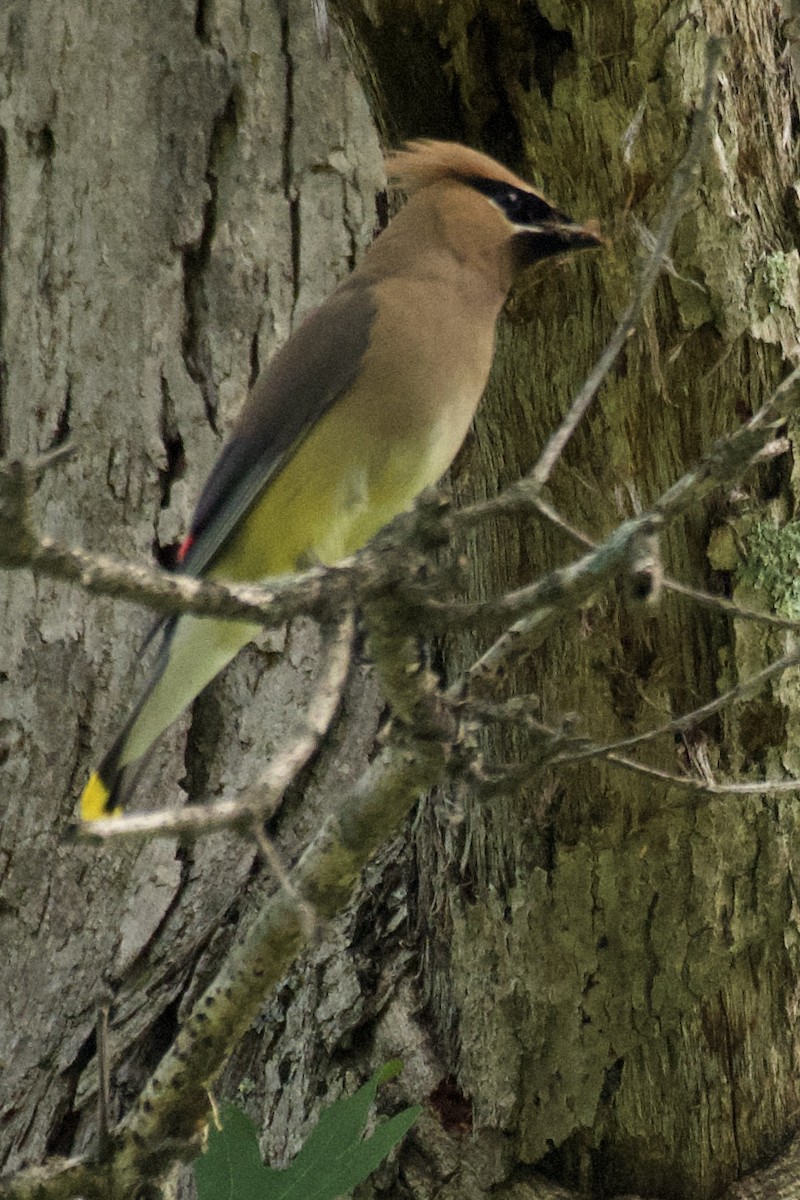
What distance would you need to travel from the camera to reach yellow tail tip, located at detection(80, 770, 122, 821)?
268cm

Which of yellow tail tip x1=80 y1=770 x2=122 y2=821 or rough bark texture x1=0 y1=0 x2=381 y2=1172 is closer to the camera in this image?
yellow tail tip x1=80 y1=770 x2=122 y2=821

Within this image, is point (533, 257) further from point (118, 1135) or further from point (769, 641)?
point (118, 1135)

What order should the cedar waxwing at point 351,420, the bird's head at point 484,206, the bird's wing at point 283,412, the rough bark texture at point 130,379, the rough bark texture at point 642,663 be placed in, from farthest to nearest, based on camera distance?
the rough bark texture at point 130,379 → the bird's wing at point 283,412 → the cedar waxwing at point 351,420 → the bird's head at point 484,206 → the rough bark texture at point 642,663

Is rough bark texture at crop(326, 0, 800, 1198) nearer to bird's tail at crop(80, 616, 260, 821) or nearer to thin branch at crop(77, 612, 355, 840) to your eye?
bird's tail at crop(80, 616, 260, 821)

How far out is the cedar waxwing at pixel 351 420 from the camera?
280cm

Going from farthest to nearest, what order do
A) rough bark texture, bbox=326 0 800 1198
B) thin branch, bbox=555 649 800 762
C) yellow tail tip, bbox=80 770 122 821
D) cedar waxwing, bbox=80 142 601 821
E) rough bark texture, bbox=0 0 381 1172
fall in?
1. rough bark texture, bbox=0 0 381 1172
2. cedar waxwing, bbox=80 142 601 821
3. yellow tail tip, bbox=80 770 122 821
4. rough bark texture, bbox=326 0 800 1198
5. thin branch, bbox=555 649 800 762

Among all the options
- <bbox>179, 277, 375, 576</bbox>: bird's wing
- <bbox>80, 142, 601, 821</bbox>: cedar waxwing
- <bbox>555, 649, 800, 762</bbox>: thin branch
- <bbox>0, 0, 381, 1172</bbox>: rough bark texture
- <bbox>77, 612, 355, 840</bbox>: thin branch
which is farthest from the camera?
<bbox>0, 0, 381, 1172</bbox>: rough bark texture

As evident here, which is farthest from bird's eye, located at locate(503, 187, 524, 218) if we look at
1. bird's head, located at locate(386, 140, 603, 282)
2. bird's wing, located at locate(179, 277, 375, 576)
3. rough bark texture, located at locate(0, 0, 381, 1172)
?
rough bark texture, located at locate(0, 0, 381, 1172)

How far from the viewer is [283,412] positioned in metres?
2.97

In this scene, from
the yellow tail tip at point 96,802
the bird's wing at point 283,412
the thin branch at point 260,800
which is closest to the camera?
the thin branch at point 260,800

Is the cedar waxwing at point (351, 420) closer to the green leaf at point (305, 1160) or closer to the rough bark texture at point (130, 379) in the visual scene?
the rough bark texture at point (130, 379)

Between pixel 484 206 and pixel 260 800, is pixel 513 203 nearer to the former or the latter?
pixel 484 206

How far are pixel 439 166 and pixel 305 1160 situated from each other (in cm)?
182

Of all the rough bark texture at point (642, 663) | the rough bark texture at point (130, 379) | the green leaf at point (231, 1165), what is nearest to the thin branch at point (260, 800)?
the green leaf at point (231, 1165)
